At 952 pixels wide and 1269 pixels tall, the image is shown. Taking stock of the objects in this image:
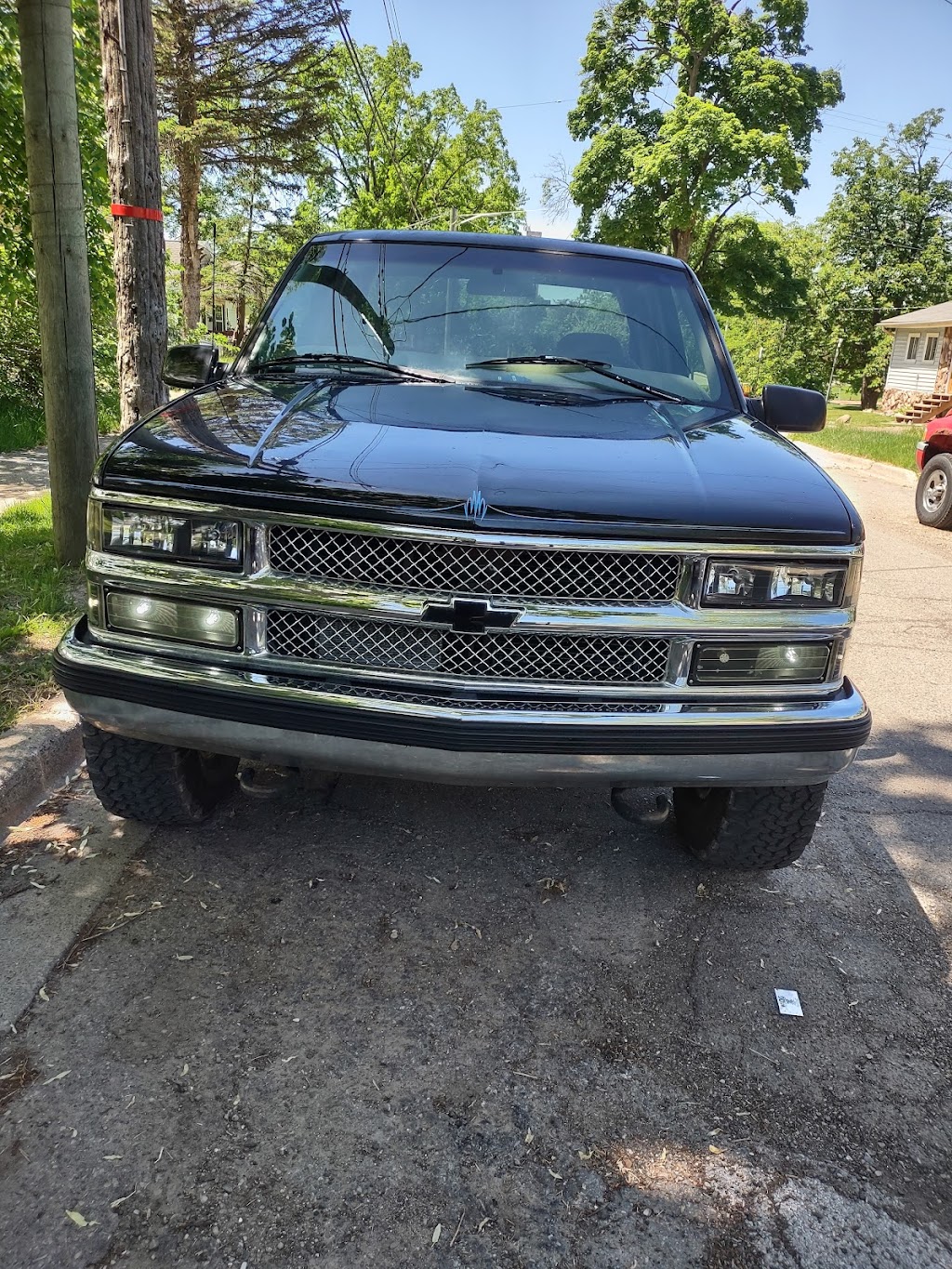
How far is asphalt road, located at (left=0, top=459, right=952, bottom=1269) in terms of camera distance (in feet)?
5.84

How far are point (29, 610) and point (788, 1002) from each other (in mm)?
3783

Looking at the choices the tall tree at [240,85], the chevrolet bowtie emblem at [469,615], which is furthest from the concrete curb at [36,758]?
the tall tree at [240,85]

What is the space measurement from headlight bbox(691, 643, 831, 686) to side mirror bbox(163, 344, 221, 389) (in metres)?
2.21

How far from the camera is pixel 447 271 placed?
362 centimetres

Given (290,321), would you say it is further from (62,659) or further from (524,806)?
(524,806)

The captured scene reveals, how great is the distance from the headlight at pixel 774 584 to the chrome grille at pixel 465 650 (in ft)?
0.63

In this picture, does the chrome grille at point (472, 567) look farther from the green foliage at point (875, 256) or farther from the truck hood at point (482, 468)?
the green foliage at point (875, 256)

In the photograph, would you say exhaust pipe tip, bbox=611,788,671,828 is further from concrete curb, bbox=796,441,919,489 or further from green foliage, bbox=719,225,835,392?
green foliage, bbox=719,225,835,392

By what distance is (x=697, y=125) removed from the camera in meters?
28.0

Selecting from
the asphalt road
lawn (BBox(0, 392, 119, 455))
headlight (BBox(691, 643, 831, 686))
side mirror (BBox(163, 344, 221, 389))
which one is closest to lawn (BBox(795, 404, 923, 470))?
lawn (BBox(0, 392, 119, 455))

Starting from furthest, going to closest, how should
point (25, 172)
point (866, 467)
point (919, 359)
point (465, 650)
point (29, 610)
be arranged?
point (919, 359) → point (866, 467) → point (25, 172) → point (29, 610) → point (465, 650)

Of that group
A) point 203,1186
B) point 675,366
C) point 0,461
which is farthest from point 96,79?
point 203,1186

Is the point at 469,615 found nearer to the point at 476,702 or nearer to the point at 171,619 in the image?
the point at 476,702

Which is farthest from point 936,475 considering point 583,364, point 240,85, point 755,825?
point 240,85
